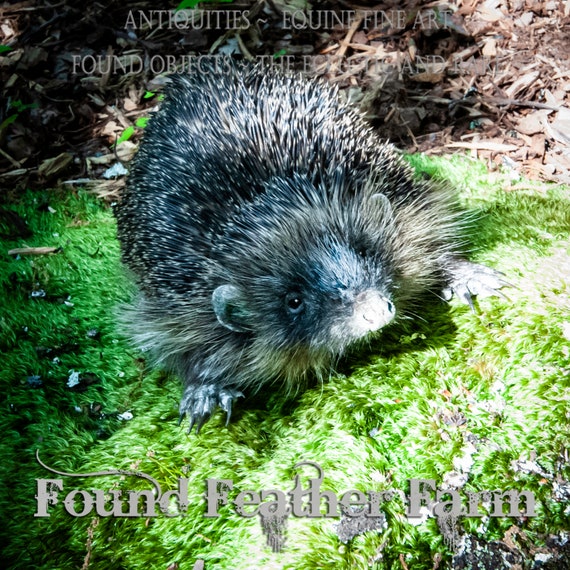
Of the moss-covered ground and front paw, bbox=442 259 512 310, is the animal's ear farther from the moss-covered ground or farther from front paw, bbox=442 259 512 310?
front paw, bbox=442 259 512 310

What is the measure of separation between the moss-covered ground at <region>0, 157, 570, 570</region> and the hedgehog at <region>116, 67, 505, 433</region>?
246 millimetres

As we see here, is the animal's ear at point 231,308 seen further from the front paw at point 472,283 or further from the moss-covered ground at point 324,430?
the front paw at point 472,283

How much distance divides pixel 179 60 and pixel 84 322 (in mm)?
3886

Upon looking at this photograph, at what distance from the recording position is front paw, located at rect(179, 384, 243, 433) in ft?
13.2

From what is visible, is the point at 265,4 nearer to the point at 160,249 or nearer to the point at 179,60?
the point at 179,60

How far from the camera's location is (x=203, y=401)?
411 centimetres

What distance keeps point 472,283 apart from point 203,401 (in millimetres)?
2069

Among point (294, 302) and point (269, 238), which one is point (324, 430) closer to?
point (294, 302)

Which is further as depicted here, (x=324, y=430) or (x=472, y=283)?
(x=472, y=283)

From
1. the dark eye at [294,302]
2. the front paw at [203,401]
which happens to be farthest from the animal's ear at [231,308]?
the front paw at [203,401]

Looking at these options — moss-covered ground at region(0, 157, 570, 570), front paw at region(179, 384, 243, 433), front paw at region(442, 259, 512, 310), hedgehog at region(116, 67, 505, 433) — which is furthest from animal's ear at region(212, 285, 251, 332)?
front paw at region(442, 259, 512, 310)

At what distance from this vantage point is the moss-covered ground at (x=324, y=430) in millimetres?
3244

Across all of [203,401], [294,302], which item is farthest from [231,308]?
[203,401]

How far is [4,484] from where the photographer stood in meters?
3.67
